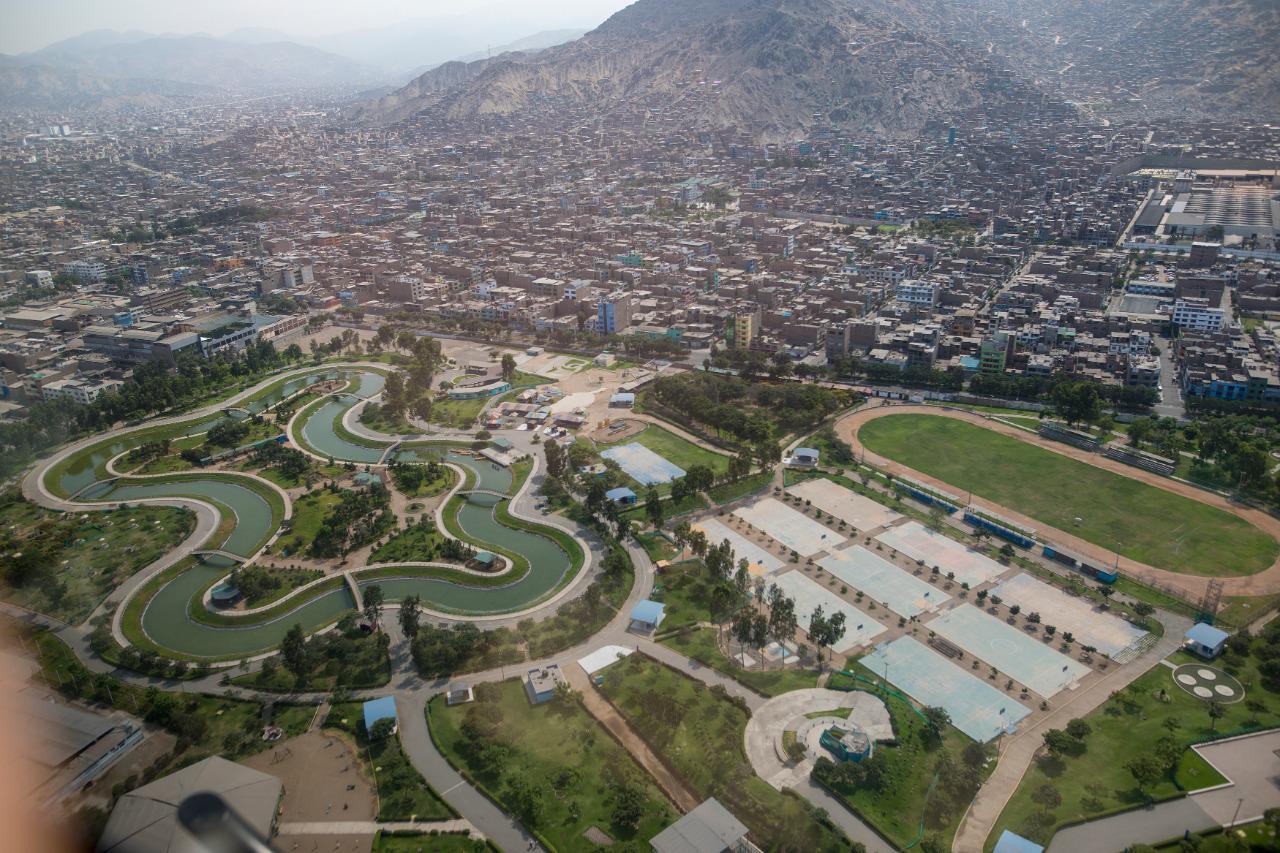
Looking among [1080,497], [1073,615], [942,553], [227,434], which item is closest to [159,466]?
[227,434]

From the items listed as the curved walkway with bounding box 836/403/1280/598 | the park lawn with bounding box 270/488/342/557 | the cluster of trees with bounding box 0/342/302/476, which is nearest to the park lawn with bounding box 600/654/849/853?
the park lawn with bounding box 270/488/342/557

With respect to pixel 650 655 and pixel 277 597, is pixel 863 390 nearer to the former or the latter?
pixel 650 655

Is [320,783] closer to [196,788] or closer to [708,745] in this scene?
[708,745]

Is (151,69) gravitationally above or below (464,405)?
above

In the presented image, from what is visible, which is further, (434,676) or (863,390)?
(863,390)

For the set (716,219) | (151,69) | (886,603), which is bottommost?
(886,603)

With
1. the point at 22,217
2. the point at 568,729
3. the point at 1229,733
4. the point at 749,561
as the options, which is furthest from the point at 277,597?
the point at 22,217

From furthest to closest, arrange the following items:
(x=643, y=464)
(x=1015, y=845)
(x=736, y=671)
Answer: (x=643, y=464) < (x=736, y=671) < (x=1015, y=845)
